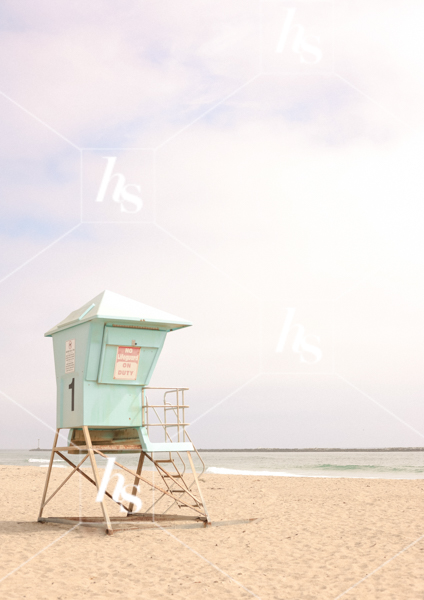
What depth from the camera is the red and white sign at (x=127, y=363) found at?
1185 cm

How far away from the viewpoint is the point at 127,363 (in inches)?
470

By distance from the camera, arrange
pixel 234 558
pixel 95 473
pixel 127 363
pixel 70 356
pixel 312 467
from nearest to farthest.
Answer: pixel 234 558 < pixel 95 473 < pixel 127 363 < pixel 70 356 < pixel 312 467

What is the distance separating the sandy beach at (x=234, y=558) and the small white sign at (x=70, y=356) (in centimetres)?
306

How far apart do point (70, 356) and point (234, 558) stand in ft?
16.7

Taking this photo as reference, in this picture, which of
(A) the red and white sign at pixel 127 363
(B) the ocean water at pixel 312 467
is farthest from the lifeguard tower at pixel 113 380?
(B) the ocean water at pixel 312 467

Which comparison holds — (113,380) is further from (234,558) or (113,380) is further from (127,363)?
(234,558)

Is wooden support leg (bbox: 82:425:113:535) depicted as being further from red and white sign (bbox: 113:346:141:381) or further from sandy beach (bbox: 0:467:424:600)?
red and white sign (bbox: 113:346:141:381)

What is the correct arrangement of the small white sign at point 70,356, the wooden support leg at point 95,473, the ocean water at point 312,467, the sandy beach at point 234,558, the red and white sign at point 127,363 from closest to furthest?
the sandy beach at point 234,558
the wooden support leg at point 95,473
the red and white sign at point 127,363
the small white sign at point 70,356
the ocean water at point 312,467

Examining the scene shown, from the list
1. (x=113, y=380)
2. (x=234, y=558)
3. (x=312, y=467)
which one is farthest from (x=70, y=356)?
(x=312, y=467)

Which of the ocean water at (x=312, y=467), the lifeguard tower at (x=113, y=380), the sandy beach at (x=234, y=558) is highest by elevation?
the lifeguard tower at (x=113, y=380)

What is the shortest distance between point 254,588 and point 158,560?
77.9 inches

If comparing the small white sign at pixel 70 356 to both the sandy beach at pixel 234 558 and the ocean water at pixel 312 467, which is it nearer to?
the sandy beach at pixel 234 558

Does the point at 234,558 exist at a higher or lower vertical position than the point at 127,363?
lower

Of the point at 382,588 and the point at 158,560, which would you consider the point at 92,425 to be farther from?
the point at 382,588
